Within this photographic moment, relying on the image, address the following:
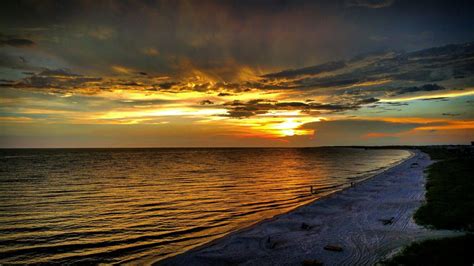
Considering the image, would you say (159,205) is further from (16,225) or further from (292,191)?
(292,191)

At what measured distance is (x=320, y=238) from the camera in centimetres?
2322

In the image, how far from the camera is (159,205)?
37812 mm

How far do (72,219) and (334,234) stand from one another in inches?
970

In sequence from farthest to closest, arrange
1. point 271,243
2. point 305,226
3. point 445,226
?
1. point 305,226
2. point 445,226
3. point 271,243

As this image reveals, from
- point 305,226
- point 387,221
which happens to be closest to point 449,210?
point 387,221

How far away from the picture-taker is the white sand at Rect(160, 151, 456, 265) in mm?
18984

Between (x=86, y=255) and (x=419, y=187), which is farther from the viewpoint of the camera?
(x=419, y=187)

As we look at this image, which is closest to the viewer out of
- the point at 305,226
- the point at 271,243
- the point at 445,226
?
the point at 271,243

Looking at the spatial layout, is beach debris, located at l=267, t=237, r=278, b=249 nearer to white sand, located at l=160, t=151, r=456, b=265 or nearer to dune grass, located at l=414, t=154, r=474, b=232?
white sand, located at l=160, t=151, r=456, b=265

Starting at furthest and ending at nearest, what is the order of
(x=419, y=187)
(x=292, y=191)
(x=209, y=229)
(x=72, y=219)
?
(x=292, y=191) < (x=419, y=187) < (x=72, y=219) < (x=209, y=229)

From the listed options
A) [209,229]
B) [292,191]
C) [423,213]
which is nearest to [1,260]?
[209,229]

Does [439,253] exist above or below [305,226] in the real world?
above

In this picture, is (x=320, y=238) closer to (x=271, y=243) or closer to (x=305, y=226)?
(x=305, y=226)

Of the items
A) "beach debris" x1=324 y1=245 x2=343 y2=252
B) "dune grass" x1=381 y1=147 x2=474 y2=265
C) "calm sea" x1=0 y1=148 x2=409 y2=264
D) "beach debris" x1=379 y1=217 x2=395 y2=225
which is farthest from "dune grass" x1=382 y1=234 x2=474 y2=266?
"calm sea" x1=0 y1=148 x2=409 y2=264
